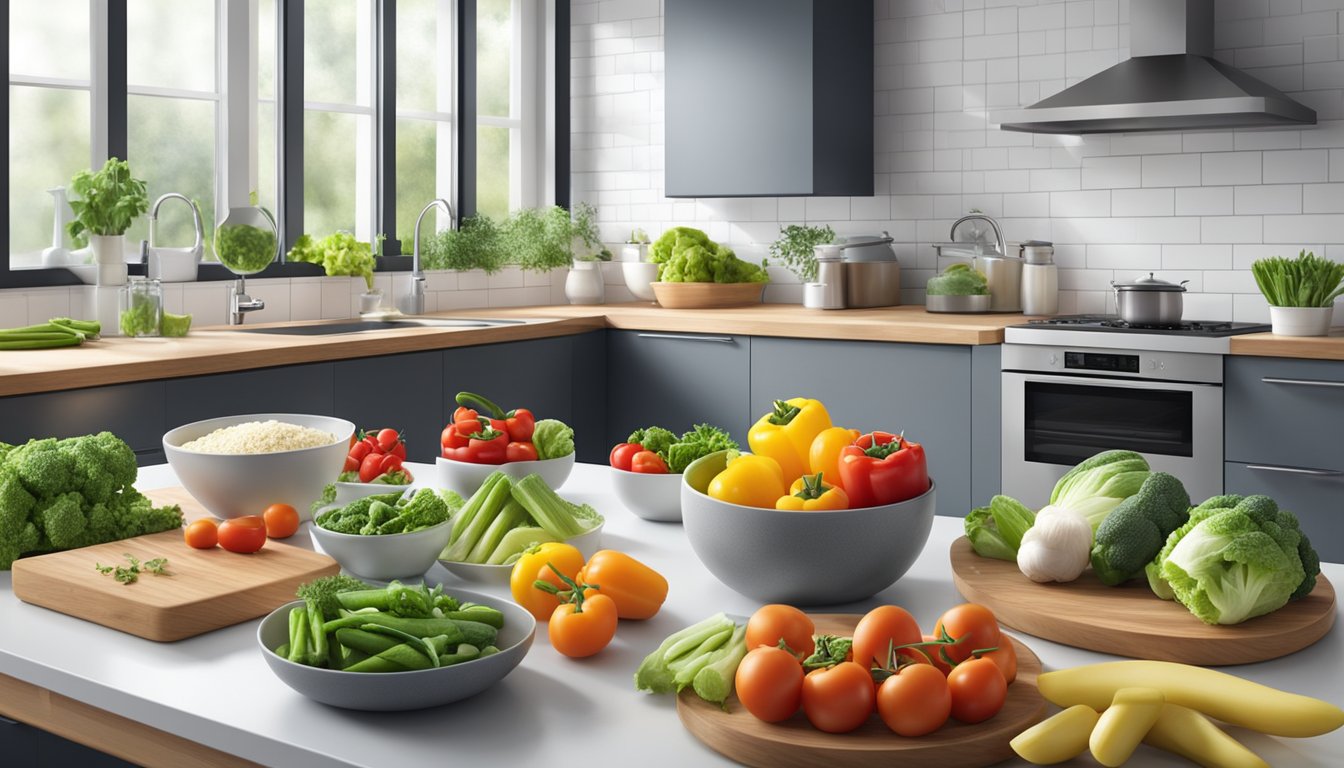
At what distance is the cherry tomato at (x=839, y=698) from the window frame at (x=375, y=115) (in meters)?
3.56

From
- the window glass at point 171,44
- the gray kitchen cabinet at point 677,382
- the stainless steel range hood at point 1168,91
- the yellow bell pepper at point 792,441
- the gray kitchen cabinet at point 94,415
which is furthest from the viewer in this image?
the gray kitchen cabinet at point 677,382

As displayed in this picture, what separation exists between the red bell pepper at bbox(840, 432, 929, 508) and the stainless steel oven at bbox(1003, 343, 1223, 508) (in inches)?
106

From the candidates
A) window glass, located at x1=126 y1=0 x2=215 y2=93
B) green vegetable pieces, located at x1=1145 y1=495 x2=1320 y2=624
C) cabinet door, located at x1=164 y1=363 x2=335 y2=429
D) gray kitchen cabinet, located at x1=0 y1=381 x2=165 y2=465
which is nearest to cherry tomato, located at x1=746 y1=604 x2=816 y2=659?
green vegetable pieces, located at x1=1145 y1=495 x2=1320 y2=624

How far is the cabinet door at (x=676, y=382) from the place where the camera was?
4770 mm

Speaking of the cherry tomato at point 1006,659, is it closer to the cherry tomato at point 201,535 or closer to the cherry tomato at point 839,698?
the cherry tomato at point 839,698

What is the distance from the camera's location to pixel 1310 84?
4363mm

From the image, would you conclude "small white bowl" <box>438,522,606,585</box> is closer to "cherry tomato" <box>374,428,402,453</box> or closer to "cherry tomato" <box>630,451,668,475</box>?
"cherry tomato" <box>630,451,668,475</box>

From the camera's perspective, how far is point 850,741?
42.1 inches

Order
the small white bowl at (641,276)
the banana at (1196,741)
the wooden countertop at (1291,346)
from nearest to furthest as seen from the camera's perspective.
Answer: the banana at (1196,741) → the wooden countertop at (1291,346) → the small white bowl at (641,276)

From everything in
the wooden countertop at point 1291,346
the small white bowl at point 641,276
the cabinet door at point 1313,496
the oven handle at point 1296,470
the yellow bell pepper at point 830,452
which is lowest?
the cabinet door at point 1313,496

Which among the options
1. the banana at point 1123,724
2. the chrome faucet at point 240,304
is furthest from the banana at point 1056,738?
the chrome faucet at point 240,304

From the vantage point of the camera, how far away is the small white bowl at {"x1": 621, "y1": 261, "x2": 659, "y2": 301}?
565 cm

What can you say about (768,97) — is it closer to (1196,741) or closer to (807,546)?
(807,546)

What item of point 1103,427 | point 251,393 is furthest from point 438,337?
point 1103,427
